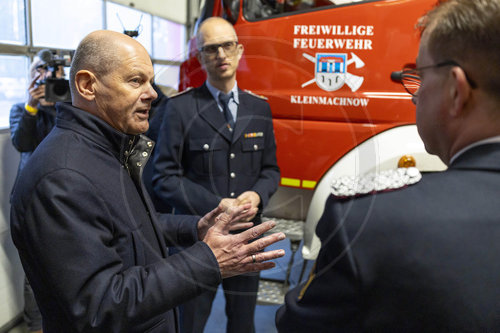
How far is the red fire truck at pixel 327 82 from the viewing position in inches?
90.5

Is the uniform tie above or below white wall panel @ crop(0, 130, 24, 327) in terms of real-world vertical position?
above

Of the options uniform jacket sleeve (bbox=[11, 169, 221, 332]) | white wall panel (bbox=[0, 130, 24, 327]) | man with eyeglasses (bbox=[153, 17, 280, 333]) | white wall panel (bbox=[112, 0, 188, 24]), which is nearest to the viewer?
uniform jacket sleeve (bbox=[11, 169, 221, 332])

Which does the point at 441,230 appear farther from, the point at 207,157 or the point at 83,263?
the point at 207,157

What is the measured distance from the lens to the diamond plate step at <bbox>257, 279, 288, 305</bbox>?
2.66 m

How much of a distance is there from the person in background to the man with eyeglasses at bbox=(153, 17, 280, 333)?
0.75m

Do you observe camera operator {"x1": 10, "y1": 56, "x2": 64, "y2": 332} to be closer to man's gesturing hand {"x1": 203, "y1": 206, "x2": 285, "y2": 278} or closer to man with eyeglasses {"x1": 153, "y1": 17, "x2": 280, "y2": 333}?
man with eyeglasses {"x1": 153, "y1": 17, "x2": 280, "y2": 333}

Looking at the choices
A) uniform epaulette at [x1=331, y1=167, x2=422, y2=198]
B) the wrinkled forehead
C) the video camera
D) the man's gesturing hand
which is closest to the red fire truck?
the wrinkled forehead

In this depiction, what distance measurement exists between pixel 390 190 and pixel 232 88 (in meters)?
1.57

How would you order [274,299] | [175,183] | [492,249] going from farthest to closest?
[274,299], [175,183], [492,249]

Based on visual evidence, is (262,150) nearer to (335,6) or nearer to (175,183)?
(175,183)

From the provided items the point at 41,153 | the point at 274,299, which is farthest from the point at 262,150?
the point at 41,153

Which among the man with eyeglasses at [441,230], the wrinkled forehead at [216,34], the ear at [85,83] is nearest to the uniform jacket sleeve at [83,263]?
the ear at [85,83]

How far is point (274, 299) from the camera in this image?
8.89 ft

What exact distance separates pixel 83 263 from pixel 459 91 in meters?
0.91
